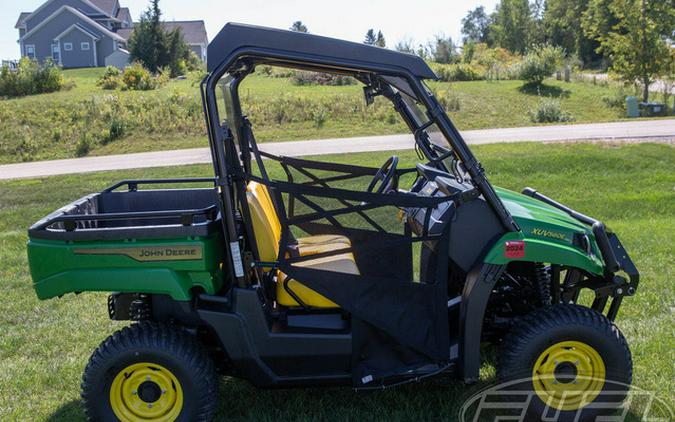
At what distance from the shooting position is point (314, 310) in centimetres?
356

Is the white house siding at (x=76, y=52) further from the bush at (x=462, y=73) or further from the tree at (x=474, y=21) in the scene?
the tree at (x=474, y=21)

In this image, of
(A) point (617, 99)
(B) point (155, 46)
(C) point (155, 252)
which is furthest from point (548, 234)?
(B) point (155, 46)

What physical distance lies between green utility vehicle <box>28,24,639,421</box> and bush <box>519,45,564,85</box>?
2264cm

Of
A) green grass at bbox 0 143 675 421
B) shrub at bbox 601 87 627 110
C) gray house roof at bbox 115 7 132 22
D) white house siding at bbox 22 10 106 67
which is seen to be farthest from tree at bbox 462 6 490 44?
green grass at bbox 0 143 675 421

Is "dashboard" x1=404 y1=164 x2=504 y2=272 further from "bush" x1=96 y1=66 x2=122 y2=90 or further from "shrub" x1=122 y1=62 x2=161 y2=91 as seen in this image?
"bush" x1=96 y1=66 x2=122 y2=90

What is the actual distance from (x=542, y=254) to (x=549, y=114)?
17.1 m

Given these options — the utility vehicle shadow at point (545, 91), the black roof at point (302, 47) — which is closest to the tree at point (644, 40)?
the utility vehicle shadow at point (545, 91)

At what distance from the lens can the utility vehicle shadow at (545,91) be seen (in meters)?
23.5

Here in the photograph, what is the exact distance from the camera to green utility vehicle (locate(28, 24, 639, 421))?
3320 millimetres

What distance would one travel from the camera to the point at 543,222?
3.53 m

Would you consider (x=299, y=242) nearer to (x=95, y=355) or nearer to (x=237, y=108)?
(x=237, y=108)

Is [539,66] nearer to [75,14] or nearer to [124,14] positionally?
[75,14]

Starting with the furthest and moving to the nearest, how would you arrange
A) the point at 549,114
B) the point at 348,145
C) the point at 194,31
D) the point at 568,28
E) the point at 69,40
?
the point at 194,31, the point at 69,40, the point at 568,28, the point at 549,114, the point at 348,145

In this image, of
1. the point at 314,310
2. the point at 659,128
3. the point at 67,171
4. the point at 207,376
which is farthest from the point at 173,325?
the point at 659,128
